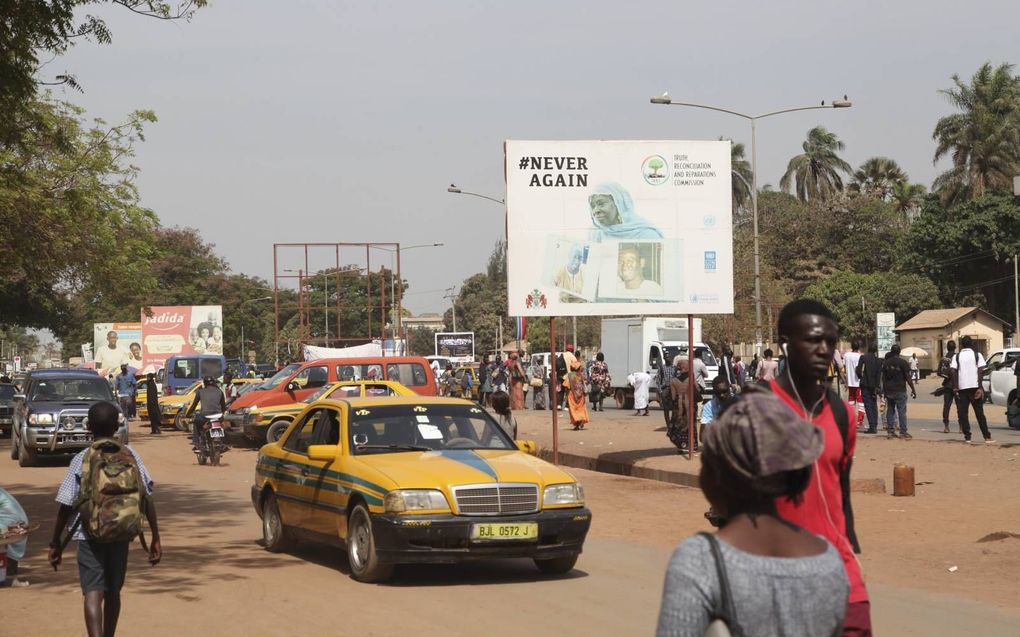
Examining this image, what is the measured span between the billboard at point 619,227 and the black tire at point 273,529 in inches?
361

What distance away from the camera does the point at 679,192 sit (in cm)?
2127

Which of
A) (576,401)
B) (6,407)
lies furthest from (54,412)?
(6,407)

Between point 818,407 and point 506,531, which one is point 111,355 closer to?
point 506,531

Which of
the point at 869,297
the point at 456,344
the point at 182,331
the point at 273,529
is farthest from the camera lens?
the point at 456,344

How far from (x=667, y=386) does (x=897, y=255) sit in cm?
6072

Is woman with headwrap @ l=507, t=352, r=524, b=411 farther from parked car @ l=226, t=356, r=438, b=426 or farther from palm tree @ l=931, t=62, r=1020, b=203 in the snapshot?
palm tree @ l=931, t=62, r=1020, b=203

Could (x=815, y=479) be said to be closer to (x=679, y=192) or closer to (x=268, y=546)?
(x=268, y=546)

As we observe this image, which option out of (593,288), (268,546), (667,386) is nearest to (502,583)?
(268,546)

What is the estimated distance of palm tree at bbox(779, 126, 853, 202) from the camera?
91750 mm

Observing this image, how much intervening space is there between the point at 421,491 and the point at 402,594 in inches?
31.4

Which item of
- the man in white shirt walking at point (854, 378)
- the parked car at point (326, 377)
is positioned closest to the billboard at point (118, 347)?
the parked car at point (326, 377)

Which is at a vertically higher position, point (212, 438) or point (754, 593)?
point (754, 593)

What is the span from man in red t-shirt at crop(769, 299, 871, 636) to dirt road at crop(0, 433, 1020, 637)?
160 inches

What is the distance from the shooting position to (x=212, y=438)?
23812 millimetres
